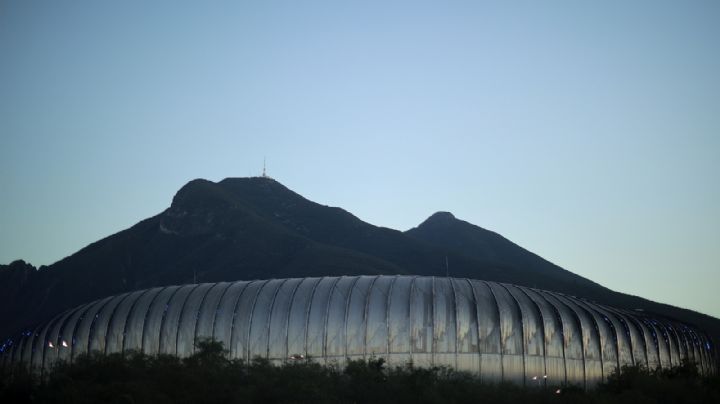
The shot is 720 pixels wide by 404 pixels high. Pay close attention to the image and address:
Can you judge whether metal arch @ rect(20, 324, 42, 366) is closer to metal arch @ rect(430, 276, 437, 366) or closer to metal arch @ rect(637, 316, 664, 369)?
metal arch @ rect(430, 276, 437, 366)

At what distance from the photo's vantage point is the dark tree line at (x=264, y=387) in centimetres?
5428

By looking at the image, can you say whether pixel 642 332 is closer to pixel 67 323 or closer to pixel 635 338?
pixel 635 338

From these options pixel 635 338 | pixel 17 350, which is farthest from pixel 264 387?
pixel 17 350

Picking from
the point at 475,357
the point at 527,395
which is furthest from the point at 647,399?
the point at 475,357

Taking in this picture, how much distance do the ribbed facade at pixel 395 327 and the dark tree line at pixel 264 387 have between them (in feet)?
54.8

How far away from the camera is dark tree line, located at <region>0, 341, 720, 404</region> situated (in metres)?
54.3

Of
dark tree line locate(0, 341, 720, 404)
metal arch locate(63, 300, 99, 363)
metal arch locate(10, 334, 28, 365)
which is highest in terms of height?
metal arch locate(63, 300, 99, 363)

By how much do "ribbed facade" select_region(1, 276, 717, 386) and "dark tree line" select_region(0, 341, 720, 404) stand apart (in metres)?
16.7

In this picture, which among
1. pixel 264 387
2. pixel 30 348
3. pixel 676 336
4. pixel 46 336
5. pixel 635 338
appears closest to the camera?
→ pixel 264 387

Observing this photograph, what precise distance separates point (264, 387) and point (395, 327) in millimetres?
28165

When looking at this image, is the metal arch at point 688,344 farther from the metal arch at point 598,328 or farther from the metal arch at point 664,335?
the metal arch at point 598,328

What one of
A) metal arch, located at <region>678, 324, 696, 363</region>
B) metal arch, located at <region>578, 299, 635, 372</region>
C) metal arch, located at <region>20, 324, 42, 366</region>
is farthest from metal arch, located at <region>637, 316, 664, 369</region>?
metal arch, located at <region>20, 324, 42, 366</region>

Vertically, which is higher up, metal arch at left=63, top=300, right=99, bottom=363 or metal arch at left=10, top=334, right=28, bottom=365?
metal arch at left=63, top=300, right=99, bottom=363

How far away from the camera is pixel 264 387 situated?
185ft
